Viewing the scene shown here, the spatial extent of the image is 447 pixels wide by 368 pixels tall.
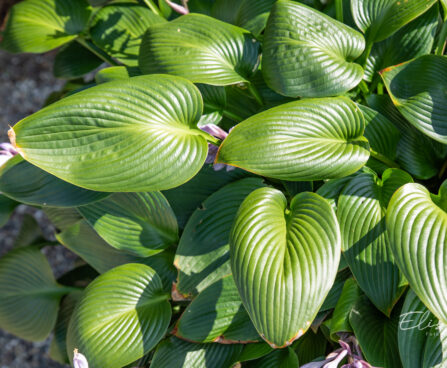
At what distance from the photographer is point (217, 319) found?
1296 millimetres

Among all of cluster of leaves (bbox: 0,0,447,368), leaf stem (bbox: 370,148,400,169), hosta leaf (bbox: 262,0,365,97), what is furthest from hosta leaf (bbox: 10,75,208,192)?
leaf stem (bbox: 370,148,400,169)

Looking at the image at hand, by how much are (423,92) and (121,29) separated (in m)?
1.12

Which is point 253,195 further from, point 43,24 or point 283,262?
point 43,24

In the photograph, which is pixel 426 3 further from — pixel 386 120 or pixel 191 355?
pixel 191 355

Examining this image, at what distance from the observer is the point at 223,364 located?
1.36 m

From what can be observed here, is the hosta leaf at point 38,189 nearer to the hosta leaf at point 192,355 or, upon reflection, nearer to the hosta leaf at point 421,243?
the hosta leaf at point 192,355

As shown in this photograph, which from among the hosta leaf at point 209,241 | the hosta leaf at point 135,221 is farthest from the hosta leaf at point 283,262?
the hosta leaf at point 135,221

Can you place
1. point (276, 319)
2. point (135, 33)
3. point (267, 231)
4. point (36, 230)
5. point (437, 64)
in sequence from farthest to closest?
point (36, 230) < point (135, 33) < point (437, 64) < point (267, 231) < point (276, 319)

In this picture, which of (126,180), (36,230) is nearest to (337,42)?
(126,180)

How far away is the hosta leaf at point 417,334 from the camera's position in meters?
1.16

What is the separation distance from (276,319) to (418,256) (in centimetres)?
35

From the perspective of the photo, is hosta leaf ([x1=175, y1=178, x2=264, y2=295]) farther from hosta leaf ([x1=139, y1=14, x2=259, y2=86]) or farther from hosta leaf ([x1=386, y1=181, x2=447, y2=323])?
hosta leaf ([x1=386, y1=181, x2=447, y2=323])

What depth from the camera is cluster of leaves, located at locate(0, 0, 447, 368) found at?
1064mm

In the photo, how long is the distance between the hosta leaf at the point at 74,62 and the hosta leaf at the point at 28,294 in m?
0.79
